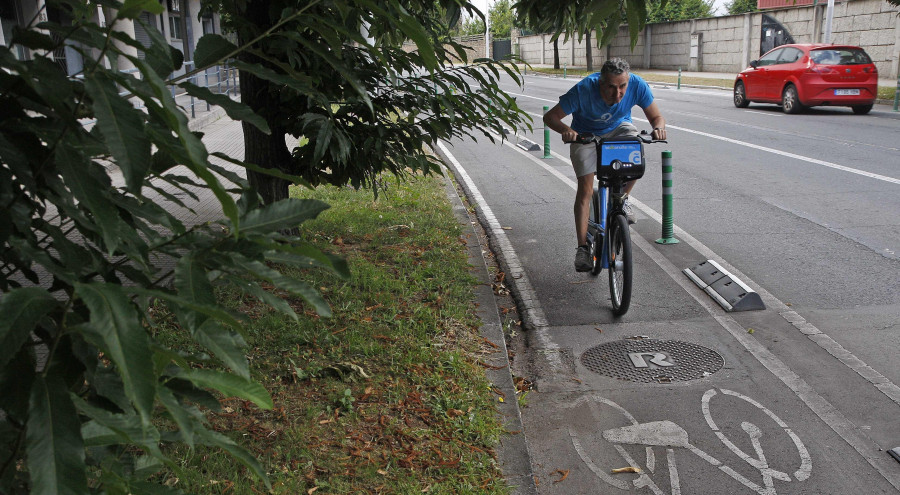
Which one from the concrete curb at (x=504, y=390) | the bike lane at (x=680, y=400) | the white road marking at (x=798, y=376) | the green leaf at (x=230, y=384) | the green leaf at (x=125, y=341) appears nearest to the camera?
the green leaf at (x=125, y=341)

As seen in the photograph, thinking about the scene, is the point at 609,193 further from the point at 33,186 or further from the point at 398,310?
the point at 33,186

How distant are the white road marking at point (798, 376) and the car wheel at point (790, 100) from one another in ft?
47.5

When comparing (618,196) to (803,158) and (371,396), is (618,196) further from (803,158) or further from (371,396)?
(803,158)

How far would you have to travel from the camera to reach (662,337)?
5.84m

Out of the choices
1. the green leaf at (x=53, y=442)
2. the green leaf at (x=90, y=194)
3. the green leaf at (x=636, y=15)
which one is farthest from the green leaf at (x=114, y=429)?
the green leaf at (x=636, y=15)

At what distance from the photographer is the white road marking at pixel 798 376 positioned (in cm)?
421

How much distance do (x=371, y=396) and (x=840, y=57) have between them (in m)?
19.8

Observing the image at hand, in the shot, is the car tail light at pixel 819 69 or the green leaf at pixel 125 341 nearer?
the green leaf at pixel 125 341

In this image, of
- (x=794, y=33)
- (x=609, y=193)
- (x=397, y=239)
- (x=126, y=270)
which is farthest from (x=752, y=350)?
(x=794, y=33)

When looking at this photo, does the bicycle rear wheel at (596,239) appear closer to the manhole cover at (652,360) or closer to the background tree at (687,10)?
the manhole cover at (652,360)

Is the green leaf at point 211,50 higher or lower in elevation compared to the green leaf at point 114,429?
higher

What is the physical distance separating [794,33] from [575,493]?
129ft

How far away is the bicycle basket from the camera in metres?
6.39

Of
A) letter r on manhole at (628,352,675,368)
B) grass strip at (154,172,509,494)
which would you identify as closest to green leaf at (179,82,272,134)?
grass strip at (154,172,509,494)
